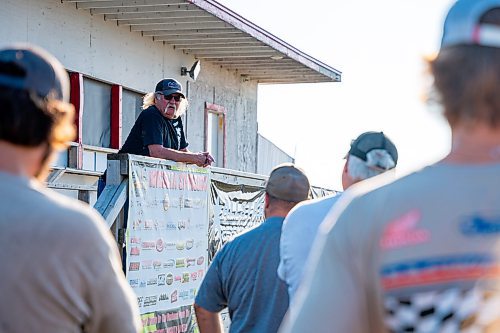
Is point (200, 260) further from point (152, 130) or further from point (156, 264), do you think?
point (152, 130)

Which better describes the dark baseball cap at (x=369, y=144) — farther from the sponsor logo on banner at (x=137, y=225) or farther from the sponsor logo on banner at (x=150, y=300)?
the sponsor logo on banner at (x=150, y=300)

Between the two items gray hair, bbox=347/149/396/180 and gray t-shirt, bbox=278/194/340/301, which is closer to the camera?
gray t-shirt, bbox=278/194/340/301

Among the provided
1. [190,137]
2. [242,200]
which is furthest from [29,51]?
[190,137]

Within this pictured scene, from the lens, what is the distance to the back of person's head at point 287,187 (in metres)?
5.93

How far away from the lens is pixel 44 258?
2.68m

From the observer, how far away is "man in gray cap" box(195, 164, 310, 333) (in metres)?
5.71

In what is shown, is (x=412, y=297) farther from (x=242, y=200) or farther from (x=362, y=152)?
(x=242, y=200)

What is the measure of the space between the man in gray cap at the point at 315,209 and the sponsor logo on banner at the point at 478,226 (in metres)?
2.56

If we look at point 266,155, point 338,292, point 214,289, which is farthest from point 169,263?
point 266,155

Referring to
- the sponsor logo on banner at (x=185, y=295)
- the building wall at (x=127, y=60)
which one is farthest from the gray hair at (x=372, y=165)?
the building wall at (x=127, y=60)

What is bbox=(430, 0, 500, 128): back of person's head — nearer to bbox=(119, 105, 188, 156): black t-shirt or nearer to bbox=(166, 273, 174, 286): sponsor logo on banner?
bbox=(166, 273, 174, 286): sponsor logo on banner

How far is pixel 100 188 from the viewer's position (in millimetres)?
8766

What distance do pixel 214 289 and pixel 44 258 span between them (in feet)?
10.6

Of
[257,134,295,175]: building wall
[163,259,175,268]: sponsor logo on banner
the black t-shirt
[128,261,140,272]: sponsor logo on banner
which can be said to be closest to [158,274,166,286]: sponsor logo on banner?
A: [163,259,175,268]: sponsor logo on banner
